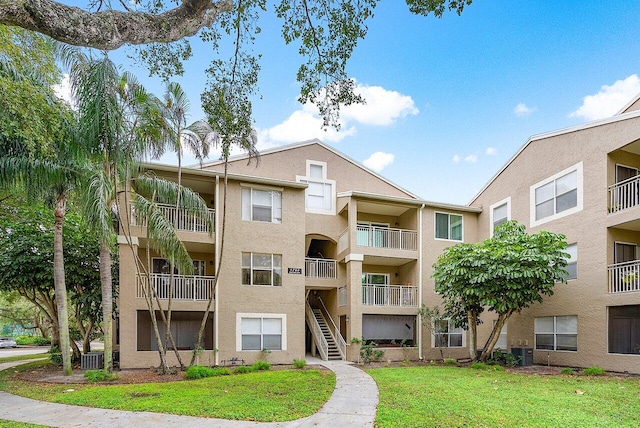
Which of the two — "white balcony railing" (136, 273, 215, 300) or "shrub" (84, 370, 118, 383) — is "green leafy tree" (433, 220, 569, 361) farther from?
"shrub" (84, 370, 118, 383)

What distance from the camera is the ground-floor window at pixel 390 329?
18375 millimetres

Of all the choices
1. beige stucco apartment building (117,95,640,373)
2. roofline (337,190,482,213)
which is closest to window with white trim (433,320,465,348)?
beige stucco apartment building (117,95,640,373)

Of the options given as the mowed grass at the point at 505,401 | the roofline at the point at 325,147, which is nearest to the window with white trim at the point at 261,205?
the roofline at the point at 325,147

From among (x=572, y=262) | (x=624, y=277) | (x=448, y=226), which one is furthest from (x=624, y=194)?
(x=448, y=226)

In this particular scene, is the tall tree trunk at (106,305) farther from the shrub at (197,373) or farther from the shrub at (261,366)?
the shrub at (261,366)

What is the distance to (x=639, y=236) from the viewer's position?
14539 mm

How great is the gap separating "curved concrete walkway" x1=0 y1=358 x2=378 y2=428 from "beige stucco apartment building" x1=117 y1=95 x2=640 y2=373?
17.9 feet

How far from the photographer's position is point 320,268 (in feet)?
63.1

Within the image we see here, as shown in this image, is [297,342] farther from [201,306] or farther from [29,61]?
[29,61]

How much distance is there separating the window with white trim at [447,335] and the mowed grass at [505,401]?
549 centimetres

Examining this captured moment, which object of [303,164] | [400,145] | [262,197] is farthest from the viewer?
[400,145]

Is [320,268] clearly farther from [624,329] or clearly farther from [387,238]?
[624,329]

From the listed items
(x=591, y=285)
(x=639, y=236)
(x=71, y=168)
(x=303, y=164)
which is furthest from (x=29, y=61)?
(x=639, y=236)

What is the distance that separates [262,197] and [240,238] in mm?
1946
